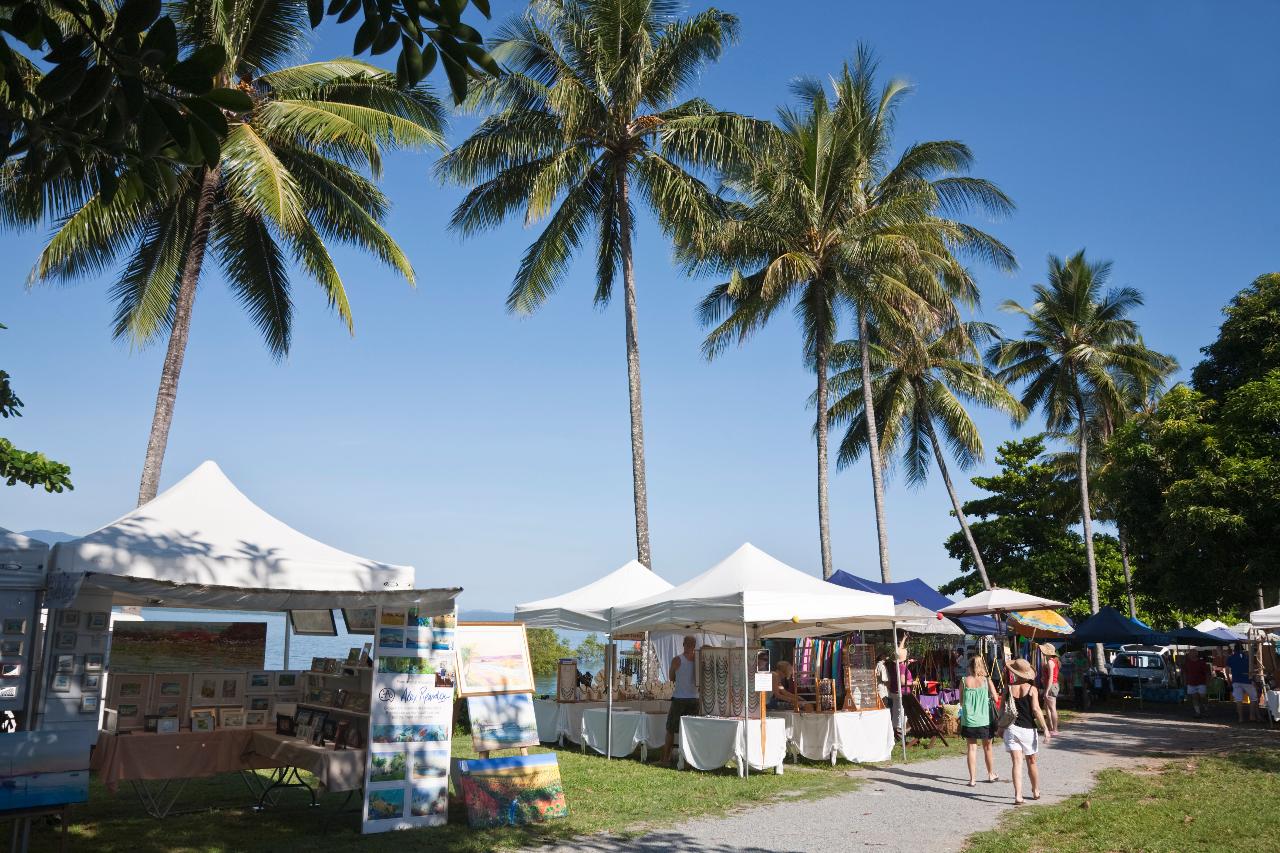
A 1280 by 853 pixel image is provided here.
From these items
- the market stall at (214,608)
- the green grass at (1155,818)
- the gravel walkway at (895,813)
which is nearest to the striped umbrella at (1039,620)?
the gravel walkway at (895,813)

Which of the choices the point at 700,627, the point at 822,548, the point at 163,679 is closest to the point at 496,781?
the point at 163,679

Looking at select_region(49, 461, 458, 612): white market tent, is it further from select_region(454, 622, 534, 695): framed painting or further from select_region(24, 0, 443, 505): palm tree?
select_region(24, 0, 443, 505): palm tree

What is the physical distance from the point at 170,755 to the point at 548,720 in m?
8.46

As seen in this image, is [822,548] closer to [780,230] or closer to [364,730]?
[780,230]

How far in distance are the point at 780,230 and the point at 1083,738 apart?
13063 mm

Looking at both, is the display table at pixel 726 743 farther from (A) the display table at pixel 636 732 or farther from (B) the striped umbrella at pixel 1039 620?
(B) the striped umbrella at pixel 1039 620

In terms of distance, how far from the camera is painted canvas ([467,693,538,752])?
31.7ft

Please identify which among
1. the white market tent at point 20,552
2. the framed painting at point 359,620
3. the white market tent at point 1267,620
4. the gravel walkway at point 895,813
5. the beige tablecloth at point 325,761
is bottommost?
the gravel walkway at point 895,813

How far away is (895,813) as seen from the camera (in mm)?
9578

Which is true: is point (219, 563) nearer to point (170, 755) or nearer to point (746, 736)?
point (170, 755)

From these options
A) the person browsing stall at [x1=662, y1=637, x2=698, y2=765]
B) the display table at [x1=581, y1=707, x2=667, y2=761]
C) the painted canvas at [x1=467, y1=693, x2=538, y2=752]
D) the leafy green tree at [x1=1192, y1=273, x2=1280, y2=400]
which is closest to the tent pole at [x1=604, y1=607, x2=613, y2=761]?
Answer: the display table at [x1=581, y1=707, x2=667, y2=761]

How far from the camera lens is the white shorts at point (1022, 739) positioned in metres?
10.2

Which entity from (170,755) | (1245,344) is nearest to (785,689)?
(170,755)

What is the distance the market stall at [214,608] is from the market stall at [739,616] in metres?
4.65
